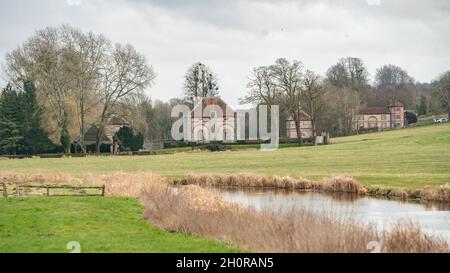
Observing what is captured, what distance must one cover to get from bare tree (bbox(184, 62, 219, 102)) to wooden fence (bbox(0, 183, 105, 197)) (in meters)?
64.8

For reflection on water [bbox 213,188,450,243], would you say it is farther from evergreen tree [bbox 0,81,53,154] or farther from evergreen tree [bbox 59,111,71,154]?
evergreen tree [bbox 0,81,53,154]

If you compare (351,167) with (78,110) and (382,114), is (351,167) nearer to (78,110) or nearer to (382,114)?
(78,110)

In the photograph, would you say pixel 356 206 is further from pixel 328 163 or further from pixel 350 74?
pixel 350 74

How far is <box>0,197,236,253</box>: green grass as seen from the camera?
16953 millimetres

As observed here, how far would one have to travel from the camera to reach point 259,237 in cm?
1772

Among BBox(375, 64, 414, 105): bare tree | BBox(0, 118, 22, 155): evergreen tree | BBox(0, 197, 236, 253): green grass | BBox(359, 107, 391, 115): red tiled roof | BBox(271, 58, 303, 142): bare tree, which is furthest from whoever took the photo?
BBox(375, 64, 414, 105): bare tree

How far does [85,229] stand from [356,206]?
13188mm

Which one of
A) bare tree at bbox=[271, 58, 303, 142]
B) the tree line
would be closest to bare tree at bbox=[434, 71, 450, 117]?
the tree line

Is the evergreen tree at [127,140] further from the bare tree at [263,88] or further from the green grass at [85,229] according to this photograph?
the green grass at [85,229]

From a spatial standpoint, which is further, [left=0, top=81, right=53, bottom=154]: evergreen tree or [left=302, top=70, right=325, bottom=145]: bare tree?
[left=302, top=70, right=325, bottom=145]: bare tree

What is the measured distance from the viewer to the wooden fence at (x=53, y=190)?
31.4 m

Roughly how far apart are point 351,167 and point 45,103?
150 feet

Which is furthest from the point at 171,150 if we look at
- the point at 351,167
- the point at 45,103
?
the point at 351,167

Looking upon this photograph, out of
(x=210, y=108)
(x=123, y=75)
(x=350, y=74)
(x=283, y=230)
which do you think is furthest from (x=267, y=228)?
(x=350, y=74)
